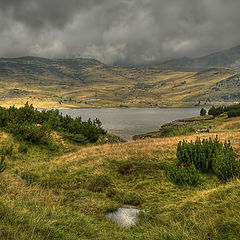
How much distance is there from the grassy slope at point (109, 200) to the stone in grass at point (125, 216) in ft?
0.97

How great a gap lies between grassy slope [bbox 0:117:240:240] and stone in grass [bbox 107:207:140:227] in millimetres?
296

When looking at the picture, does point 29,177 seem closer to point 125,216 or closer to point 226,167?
point 125,216

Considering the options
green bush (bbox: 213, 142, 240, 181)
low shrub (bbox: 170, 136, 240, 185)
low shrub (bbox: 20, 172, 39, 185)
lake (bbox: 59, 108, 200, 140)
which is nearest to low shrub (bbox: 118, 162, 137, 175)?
low shrub (bbox: 170, 136, 240, 185)

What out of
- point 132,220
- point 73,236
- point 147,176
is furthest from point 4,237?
point 147,176

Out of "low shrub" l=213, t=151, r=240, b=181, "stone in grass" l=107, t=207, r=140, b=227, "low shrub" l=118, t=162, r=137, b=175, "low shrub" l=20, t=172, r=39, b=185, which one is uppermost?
"low shrub" l=213, t=151, r=240, b=181

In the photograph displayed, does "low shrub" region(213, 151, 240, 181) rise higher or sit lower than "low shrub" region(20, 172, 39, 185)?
higher

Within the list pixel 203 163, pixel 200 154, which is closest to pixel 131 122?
pixel 200 154

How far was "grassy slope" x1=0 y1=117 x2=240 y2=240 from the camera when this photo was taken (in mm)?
4512

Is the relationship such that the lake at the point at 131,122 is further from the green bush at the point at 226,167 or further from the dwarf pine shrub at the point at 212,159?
the green bush at the point at 226,167

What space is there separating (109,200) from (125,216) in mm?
1509

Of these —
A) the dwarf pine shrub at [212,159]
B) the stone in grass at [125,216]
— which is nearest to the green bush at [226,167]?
the dwarf pine shrub at [212,159]

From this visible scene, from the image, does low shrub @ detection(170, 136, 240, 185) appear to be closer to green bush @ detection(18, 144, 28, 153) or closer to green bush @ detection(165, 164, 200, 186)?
green bush @ detection(165, 164, 200, 186)

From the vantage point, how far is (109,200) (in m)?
8.21

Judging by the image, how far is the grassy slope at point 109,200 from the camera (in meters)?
4.51
